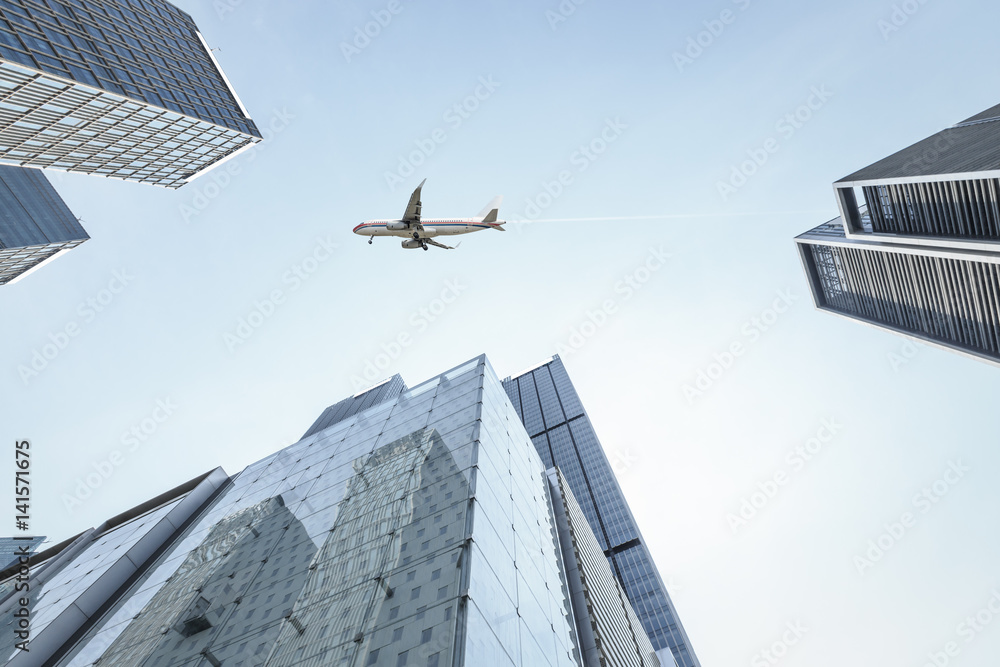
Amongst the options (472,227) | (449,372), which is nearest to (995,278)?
(472,227)

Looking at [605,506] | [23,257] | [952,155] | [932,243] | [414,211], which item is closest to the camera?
[414,211]

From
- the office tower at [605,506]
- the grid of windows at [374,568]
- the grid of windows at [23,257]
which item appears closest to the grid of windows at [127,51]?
the grid of windows at [374,568]

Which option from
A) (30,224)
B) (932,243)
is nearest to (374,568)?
(932,243)

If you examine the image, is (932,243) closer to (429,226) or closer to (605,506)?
(429,226)

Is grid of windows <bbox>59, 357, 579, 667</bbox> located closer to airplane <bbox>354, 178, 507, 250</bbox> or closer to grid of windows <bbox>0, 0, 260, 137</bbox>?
airplane <bbox>354, 178, 507, 250</bbox>

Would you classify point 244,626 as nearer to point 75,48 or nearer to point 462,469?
point 462,469
